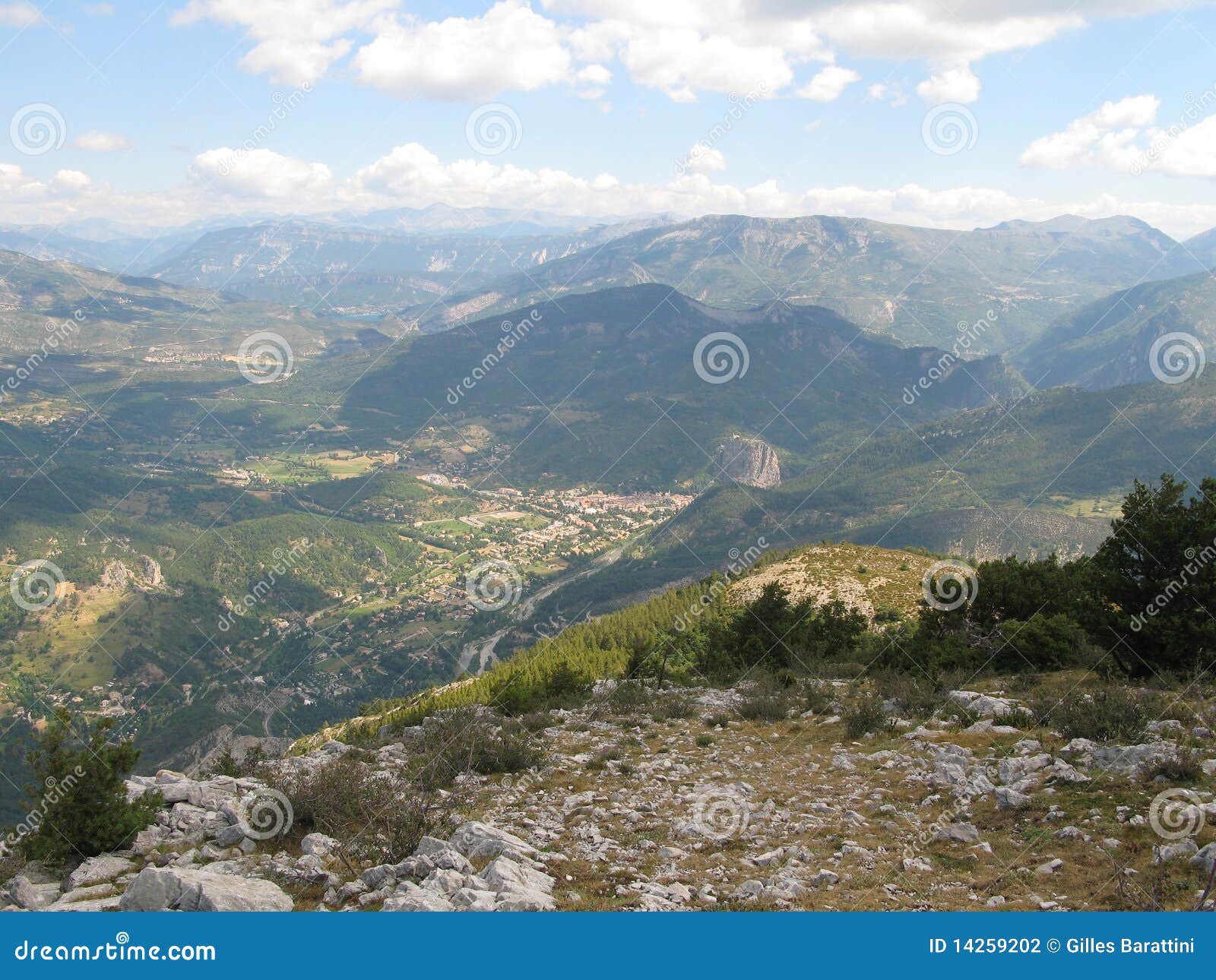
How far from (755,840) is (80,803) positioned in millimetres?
10968

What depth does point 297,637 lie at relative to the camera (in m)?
131

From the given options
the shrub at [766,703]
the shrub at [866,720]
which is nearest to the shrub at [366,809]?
the shrub at [866,720]

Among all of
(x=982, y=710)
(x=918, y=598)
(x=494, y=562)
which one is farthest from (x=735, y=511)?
(x=982, y=710)

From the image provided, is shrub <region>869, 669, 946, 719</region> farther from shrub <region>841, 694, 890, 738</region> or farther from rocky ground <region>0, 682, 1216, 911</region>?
rocky ground <region>0, 682, 1216, 911</region>

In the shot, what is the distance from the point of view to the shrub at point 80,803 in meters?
11.5

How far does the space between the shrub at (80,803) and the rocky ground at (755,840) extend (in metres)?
0.37

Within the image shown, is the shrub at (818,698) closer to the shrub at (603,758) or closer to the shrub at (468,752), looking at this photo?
the shrub at (603,758)

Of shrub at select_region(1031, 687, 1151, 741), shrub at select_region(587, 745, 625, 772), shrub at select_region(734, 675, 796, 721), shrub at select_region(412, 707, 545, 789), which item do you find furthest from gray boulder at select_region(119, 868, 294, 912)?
shrub at select_region(734, 675, 796, 721)

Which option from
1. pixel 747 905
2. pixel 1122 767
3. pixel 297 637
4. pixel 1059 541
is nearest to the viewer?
pixel 747 905

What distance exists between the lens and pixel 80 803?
11.6 meters

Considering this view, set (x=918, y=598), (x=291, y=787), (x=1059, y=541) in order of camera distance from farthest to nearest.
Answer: (x=1059, y=541) → (x=918, y=598) → (x=291, y=787)

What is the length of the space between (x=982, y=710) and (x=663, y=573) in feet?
448

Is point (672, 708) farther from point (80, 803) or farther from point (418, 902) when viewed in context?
point (80, 803)

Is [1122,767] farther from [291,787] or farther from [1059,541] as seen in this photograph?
[1059,541]
